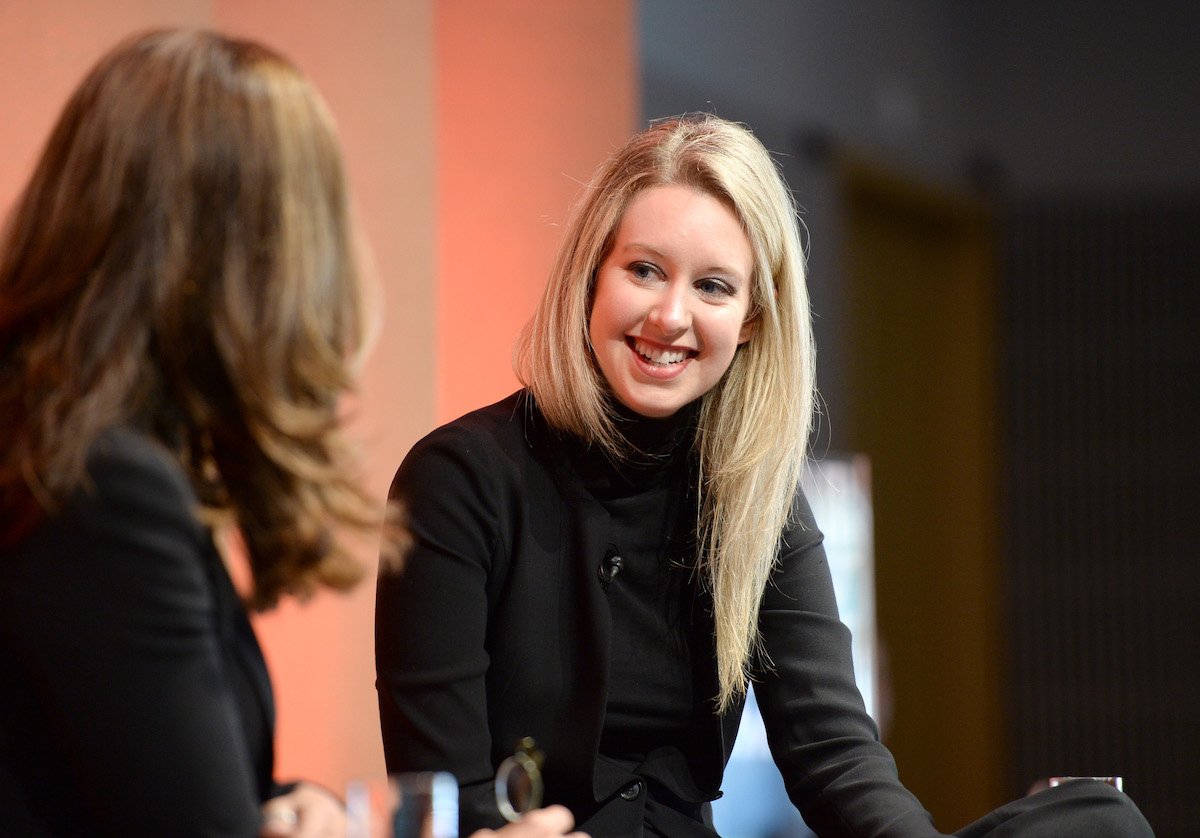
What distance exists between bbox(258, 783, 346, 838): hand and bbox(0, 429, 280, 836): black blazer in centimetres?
8

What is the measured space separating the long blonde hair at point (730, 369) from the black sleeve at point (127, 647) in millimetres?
849

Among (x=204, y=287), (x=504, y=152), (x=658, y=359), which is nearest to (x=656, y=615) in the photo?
(x=658, y=359)

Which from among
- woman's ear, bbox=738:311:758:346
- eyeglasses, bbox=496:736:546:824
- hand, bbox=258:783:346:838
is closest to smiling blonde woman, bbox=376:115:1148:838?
woman's ear, bbox=738:311:758:346

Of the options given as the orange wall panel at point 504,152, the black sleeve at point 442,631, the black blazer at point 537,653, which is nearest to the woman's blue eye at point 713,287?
the black blazer at point 537,653

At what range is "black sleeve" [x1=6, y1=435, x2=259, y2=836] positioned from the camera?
104cm

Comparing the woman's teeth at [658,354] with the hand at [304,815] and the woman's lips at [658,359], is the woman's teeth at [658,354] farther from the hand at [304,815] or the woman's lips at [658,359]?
the hand at [304,815]

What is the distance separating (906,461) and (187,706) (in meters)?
4.95

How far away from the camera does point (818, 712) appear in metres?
1.91

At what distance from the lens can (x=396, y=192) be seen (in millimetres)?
3053

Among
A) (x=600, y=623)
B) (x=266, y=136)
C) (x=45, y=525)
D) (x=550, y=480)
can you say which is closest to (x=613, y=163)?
(x=550, y=480)

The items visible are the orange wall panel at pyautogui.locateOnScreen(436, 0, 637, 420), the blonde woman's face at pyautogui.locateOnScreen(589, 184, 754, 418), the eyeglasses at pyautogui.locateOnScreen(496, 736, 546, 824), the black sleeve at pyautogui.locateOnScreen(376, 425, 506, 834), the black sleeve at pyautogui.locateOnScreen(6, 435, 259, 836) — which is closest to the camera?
the black sleeve at pyautogui.locateOnScreen(6, 435, 259, 836)

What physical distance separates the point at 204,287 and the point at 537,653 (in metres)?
0.81

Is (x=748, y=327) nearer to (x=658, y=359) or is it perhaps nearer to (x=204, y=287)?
(x=658, y=359)

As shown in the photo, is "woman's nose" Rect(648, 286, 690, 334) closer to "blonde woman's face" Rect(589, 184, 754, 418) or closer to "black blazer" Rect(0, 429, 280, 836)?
"blonde woman's face" Rect(589, 184, 754, 418)
